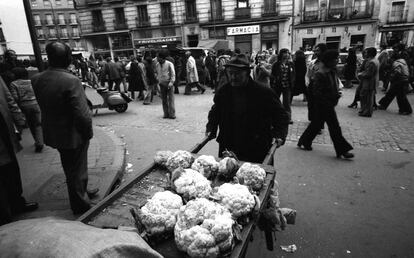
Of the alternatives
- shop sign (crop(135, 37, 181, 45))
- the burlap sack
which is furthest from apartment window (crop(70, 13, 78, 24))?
the burlap sack

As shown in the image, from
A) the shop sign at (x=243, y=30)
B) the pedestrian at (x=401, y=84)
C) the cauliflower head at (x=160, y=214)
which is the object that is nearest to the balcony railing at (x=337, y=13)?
the shop sign at (x=243, y=30)

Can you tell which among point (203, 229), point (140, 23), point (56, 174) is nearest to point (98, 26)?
point (140, 23)

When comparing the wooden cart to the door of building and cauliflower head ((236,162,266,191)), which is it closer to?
cauliflower head ((236,162,266,191))

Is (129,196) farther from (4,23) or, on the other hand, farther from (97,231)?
(4,23)

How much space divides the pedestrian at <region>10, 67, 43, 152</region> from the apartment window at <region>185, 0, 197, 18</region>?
29068 mm

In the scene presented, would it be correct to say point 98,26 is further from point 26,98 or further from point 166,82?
point 26,98

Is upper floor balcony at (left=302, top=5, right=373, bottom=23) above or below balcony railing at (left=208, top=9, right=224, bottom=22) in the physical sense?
below

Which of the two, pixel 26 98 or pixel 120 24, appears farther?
pixel 120 24

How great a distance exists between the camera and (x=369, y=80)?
7543 mm

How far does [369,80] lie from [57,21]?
61570mm

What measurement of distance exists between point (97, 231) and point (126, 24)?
3696 centimetres

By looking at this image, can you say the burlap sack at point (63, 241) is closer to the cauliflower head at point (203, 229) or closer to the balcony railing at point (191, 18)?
the cauliflower head at point (203, 229)

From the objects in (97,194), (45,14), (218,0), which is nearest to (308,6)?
(218,0)

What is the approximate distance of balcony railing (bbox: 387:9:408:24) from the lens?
2681 centimetres
